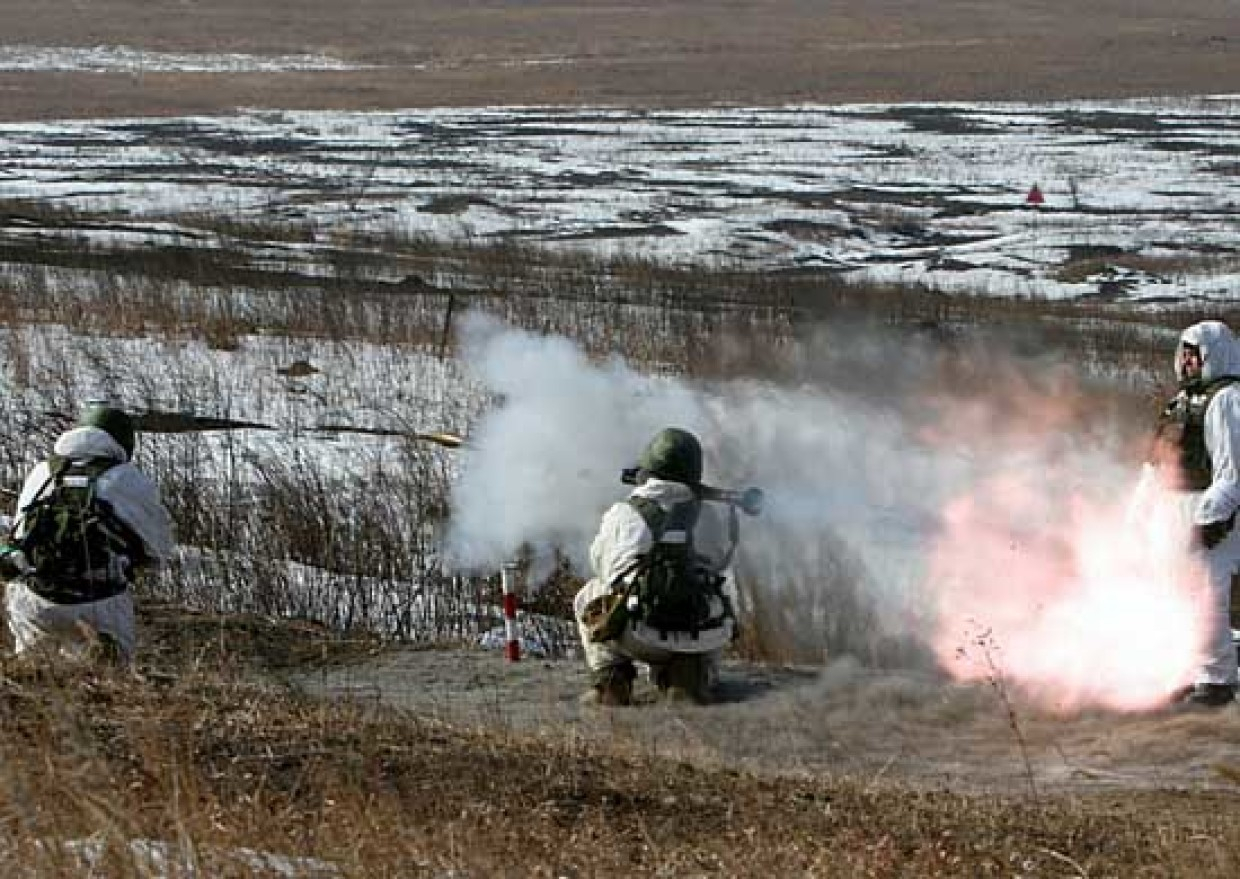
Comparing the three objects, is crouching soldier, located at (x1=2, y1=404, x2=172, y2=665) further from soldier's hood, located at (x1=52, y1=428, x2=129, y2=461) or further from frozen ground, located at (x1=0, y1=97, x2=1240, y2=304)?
frozen ground, located at (x1=0, y1=97, x2=1240, y2=304)

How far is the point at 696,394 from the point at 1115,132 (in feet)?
121

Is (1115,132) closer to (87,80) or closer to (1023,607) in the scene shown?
(87,80)

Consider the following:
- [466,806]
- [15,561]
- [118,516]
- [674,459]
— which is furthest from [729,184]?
[466,806]

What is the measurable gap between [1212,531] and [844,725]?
239 cm

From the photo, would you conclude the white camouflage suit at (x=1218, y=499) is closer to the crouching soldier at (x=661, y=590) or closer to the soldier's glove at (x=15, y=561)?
the crouching soldier at (x=661, y=590)

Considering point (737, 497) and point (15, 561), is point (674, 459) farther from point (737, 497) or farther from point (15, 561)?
point (15, 561)

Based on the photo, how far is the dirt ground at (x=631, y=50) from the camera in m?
64.6

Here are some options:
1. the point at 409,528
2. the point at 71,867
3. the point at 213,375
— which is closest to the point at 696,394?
the point at 409,528

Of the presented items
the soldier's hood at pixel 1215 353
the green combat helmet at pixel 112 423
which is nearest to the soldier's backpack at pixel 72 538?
the green combat helmet at pixel 112 423

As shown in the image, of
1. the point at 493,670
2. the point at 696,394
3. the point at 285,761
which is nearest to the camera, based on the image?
the point at 285,761

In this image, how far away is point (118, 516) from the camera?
11305 millimetres

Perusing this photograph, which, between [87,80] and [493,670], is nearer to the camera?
[493,670]

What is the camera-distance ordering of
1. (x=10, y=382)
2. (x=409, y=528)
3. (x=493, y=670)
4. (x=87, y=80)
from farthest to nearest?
(x=87, y=80) → (x=10, y=382) → (x=409, y=528) → (x=493, y=670)

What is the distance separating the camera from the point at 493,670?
13.2 m
